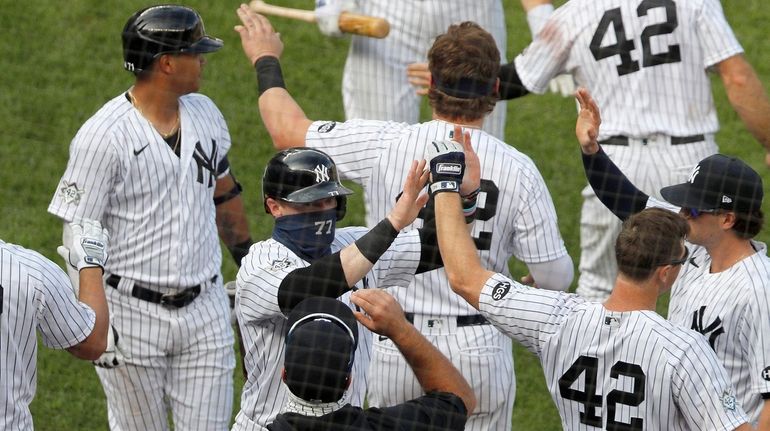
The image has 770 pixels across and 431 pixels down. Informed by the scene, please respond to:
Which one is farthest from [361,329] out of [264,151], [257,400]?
[264,151]

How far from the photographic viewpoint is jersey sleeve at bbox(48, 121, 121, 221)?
515 cm

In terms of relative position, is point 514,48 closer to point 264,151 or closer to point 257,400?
point 264,151

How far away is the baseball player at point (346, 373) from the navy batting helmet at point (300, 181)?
647 millimetres

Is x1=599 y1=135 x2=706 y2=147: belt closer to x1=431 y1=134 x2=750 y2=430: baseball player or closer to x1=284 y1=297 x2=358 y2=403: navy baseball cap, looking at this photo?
x1=431 y1=134 x2=750 y2=430: baseball player

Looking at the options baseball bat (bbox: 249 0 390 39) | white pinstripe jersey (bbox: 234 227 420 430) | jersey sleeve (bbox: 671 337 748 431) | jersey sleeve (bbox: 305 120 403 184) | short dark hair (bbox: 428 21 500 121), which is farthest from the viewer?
baseball bat (bbox: 249 0 390 39)

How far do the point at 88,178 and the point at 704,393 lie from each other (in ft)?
8.22

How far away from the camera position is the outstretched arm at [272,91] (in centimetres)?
527

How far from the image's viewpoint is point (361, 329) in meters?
4.40

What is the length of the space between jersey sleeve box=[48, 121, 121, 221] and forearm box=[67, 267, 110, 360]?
2.22ft

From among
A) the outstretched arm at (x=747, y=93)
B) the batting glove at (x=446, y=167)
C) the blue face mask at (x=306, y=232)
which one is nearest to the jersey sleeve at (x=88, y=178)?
the blue face mask at (x=306, y=232)

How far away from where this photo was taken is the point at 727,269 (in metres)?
4.63

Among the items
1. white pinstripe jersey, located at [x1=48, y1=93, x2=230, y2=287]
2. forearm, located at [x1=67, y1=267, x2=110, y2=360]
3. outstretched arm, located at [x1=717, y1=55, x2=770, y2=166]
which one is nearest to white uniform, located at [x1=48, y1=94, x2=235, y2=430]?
white pinstripe jersey, located at [x1=48, y1=93, x2=230, y2=287]

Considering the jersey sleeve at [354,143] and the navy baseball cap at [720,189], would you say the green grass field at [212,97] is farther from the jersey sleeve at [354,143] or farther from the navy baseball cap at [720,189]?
the navy baseball cap at [720,189]

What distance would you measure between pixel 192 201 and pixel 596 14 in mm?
2224
